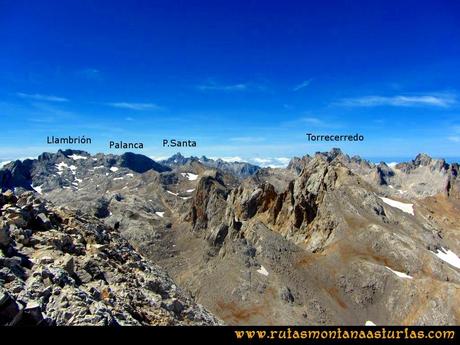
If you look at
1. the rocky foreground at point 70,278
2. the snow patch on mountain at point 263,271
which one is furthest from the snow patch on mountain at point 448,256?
the rocky foreground at point 70,278

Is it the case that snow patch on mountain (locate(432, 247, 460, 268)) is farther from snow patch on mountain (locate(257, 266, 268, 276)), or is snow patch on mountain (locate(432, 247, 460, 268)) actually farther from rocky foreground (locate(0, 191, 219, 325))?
rocky foreground (locate(0, 191, 219, 325))

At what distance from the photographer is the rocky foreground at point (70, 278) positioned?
856 inches

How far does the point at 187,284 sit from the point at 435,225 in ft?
370

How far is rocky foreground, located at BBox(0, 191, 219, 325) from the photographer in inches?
856

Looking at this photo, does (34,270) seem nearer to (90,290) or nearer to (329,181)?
(90,290)

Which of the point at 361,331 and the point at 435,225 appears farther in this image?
the point at 435,225

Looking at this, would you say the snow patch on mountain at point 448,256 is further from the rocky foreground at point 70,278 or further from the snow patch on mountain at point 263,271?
the rocky foreground at point 70,278

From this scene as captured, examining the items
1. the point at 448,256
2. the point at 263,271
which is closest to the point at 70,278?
the point at 263,271

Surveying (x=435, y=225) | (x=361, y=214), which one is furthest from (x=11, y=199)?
(x=435, y=225)

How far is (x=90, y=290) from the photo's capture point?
90.7 ft

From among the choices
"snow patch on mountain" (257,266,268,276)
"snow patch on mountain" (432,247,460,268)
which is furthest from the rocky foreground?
"snow patch on mountain" (432,247,460,268)

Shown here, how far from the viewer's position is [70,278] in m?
27.1

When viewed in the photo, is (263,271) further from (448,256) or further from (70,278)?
(70,278)

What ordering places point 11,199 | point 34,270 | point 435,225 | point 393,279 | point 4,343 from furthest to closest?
point 435,225
point 393,279
point 11,199
point 34,270
point 4,343
